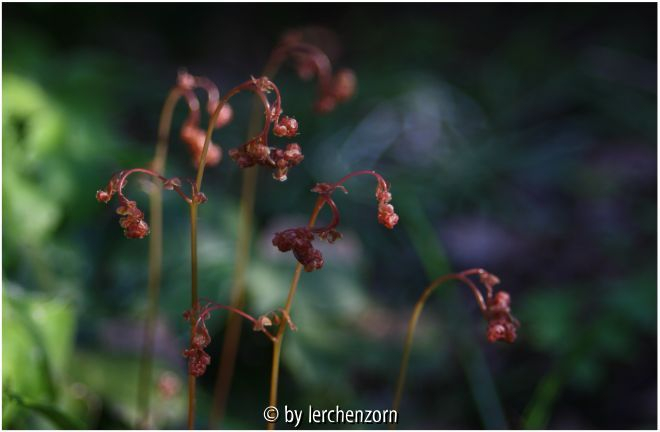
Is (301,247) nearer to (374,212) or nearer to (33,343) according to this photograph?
(33,343)

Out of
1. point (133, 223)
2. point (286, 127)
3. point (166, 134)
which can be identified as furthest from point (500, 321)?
point (166, 134)

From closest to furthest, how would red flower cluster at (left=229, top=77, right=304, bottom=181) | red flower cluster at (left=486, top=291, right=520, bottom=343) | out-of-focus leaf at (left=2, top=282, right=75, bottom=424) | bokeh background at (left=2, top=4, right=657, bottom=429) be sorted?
red flower cluster at (left=229, top=77, right=304, bottom=181) → red flower cluster at (left=486, top=291, right=520, bottom=343) → out-of-focus leaf at (left=2, top=282, right=75, bottom=424) → bokeh background at (left=2, top=4, right=657, bottom=429)

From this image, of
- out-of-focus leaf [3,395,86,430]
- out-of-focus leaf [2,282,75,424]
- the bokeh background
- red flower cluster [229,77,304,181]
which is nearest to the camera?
red flower cluster [229,77,304,181]

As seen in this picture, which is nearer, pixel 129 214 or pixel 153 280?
pixel 129 214

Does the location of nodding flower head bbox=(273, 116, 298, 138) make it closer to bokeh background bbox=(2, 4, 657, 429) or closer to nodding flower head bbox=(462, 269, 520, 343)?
nodding flower head bbox=(462, 269, 520, 343)

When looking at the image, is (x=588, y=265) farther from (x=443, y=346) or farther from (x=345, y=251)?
(x=345, y=251)

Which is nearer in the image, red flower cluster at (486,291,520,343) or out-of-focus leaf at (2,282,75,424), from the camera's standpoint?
red flower cluster at (486,291,520,343)

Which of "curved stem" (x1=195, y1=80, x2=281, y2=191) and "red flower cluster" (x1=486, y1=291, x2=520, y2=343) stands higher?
"curved stem" (x1=195, y1=80, x2=281, y2=191)

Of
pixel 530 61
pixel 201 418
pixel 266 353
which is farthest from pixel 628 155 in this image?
pixel 201 418

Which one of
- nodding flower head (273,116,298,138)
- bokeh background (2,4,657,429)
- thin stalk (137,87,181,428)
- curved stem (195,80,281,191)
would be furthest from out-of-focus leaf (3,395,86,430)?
nodding flower head (273,116,298,138)
